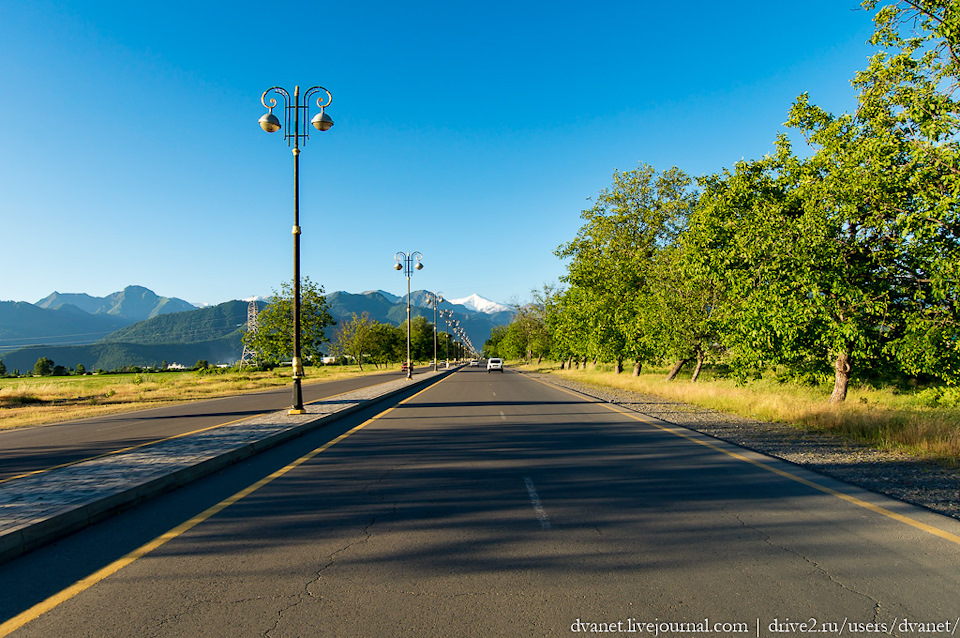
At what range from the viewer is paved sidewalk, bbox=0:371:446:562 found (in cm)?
486

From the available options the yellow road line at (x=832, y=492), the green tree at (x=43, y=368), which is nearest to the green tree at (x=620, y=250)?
the yellow road line at (x=832, y=492)

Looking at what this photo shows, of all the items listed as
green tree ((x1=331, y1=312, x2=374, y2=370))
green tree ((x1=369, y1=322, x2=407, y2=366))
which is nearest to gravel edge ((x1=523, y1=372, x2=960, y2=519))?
green tree ((x1=331, y1=312, x2=374, y2=370))

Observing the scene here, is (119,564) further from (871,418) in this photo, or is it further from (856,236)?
(856,236)

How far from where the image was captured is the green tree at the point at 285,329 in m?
47.4

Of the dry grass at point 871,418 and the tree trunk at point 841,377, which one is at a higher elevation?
the tree trunk at point 841,377

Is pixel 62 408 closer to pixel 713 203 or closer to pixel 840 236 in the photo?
pixel 713 203

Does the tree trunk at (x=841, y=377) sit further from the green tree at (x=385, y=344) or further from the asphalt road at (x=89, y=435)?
the green tree at (x=385, y=344)

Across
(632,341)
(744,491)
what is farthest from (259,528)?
(632,341)

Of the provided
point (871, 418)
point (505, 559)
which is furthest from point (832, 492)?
point (871, 418)

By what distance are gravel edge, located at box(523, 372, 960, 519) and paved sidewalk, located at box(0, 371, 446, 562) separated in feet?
29.3

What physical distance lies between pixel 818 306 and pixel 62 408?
28601mm

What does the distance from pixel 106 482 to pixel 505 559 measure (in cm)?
553

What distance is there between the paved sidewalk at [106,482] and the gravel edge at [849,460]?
8.94 meters

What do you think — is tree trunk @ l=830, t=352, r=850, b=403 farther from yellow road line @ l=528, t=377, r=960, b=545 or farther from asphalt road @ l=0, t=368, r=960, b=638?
asphalt road @ l=0, t=368, r=960, b=638
